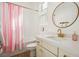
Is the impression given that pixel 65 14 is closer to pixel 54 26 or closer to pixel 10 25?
pixel 54 26

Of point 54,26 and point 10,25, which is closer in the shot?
point 10,25

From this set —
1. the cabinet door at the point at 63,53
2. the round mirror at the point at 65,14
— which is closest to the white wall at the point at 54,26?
the round mirror at the point at 65,14

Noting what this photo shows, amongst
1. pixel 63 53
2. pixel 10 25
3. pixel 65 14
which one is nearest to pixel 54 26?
pixel 65 14

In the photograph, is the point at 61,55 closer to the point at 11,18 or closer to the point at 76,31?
the point at 76,31

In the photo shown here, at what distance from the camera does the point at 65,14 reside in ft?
6.48

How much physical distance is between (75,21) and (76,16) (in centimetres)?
9

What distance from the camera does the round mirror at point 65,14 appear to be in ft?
5.82

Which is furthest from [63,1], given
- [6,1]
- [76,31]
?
[6,1]

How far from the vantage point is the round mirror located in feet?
5.82

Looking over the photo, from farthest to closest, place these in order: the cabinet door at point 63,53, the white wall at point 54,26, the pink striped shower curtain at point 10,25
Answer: the pink striped shower curtain at point 10,25 → the white wall at point 54,26 → the cabinet door at point 63,53

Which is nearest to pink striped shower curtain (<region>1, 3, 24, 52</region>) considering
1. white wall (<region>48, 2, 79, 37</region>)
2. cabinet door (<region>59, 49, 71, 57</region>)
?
white wall (<region>48, 2, 79, 37</region>)

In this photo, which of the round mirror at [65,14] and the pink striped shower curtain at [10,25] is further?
the pink striped shower curtain at [10,25]

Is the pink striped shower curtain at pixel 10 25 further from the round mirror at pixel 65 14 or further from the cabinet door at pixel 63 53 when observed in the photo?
the cabinet door at pixel 63 53

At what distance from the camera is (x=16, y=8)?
2291 millimetres
